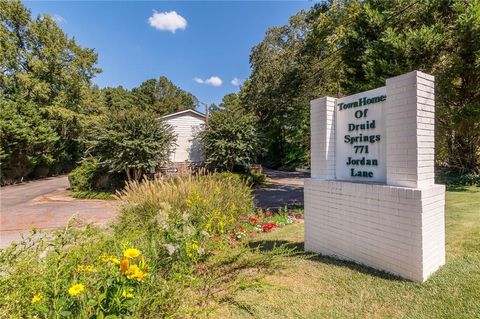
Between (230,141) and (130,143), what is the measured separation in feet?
15.0

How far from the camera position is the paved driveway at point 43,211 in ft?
24.4

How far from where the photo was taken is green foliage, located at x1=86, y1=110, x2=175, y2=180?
12.2 metres

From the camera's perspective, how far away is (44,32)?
65.0 feet

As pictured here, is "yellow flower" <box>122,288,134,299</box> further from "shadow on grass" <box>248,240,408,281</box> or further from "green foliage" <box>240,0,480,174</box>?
"green foliage" <box>240,0,480,174</box>

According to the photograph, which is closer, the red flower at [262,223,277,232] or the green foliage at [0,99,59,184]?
the red flower at [262,223,277,232]

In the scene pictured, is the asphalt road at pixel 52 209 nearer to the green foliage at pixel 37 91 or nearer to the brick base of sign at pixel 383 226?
the brick base of sign at pixel 383 226

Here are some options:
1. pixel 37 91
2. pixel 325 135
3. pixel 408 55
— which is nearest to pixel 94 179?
pixel 37 91

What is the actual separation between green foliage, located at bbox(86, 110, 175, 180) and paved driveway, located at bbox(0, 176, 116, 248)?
1969mm

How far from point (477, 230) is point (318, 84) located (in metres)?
8.86

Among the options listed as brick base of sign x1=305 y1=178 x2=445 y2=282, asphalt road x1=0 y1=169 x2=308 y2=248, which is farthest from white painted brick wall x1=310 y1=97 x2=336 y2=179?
asphalt road x1=0 y1=169 x2=308 y2=248

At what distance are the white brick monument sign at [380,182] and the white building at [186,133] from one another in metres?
13.9

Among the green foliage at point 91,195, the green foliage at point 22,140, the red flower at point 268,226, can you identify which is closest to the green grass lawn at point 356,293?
the red flower at point 268,226

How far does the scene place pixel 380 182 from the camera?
380 cm

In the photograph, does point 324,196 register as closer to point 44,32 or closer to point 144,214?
point 144,214
